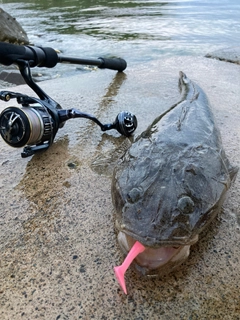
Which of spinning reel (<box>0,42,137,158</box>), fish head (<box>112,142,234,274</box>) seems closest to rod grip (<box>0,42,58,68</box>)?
spinning reel (<box>0,42,137,158</box>)

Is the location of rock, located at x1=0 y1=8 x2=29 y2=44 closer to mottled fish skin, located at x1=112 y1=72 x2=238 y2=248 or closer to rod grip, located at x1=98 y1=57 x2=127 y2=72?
rod grip, located at x1=98 y1=57 x2=127 y2=72

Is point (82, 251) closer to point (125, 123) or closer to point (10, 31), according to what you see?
point (125, 123)

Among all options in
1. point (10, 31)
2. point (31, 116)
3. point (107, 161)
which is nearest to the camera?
point (31, 116)

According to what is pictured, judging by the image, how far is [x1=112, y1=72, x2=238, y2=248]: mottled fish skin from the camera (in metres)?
1.58

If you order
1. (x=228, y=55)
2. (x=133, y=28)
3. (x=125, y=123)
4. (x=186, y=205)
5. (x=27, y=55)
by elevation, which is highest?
(x=27, y=55)

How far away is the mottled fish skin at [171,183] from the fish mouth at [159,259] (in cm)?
8

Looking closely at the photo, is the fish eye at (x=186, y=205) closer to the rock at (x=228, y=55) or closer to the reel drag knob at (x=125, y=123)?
the reel drag knob at (x=125, y=123)

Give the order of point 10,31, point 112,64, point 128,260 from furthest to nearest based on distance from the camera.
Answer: point 10,31, point 112,64, point 128,260

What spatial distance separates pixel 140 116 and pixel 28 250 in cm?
220

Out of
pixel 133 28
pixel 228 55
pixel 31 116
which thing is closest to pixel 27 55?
pixel 31 116

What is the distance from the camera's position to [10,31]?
28.7 ft

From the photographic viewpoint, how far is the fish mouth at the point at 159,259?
1601mm

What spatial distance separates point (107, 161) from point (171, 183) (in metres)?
1.12

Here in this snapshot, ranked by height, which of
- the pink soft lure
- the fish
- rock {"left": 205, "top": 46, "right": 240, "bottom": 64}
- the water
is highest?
the fish
